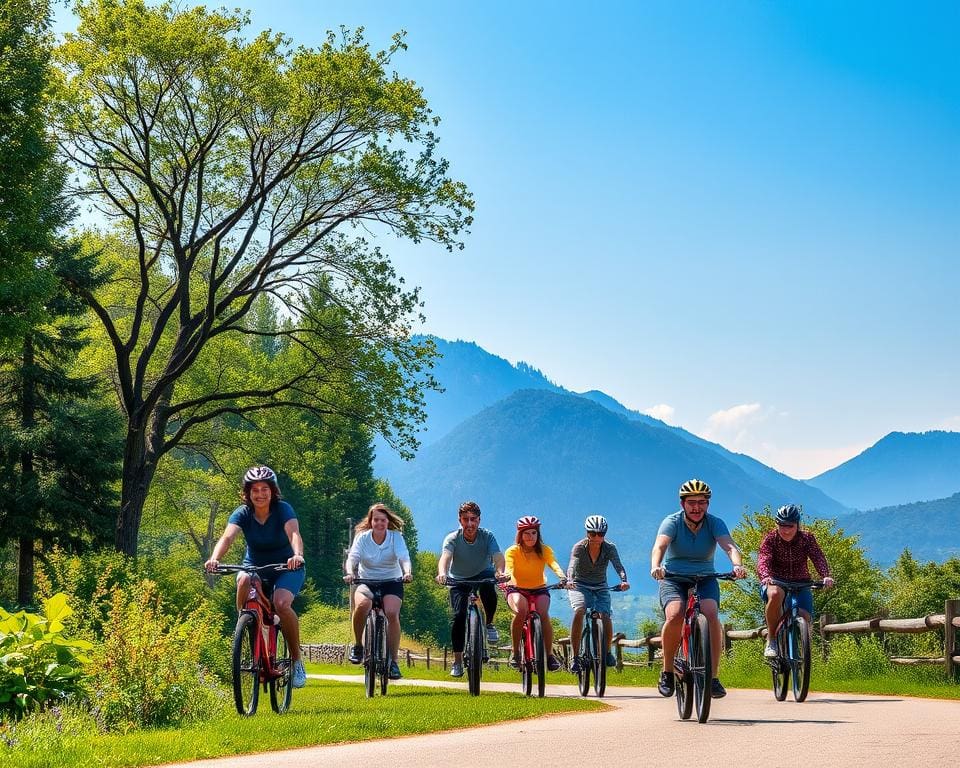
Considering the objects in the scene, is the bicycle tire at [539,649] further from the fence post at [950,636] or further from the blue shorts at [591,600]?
the fence post at [950,636]

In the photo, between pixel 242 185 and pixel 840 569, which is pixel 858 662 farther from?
pixel 840 569

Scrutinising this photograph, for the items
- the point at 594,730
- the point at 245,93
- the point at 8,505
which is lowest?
the point at 594,730

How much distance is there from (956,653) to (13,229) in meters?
18.5

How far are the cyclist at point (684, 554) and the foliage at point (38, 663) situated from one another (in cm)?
523

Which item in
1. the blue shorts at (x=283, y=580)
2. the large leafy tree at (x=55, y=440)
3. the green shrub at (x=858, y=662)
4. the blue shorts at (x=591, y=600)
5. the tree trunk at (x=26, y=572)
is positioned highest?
the large leafy tree at (x=55, y=440)

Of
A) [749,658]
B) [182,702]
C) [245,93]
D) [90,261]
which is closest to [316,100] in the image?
[245,93]

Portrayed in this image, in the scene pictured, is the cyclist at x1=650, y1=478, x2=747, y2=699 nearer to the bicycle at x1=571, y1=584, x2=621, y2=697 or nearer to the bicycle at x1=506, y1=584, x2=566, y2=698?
the bicycle at x1=506, y1=584, x2=566, y2=698

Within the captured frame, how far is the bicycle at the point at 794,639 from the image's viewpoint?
1273 centimetres

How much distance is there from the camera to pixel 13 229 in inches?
929

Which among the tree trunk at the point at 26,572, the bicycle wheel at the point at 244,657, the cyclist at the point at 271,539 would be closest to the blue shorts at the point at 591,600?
Answer: the cyclist at the point at 271,539

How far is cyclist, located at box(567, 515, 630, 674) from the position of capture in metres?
15.4

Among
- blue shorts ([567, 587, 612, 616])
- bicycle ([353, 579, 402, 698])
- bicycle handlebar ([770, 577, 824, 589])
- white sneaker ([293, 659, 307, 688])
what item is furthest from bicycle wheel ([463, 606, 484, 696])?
bicycle handlebar ([770, 577, 824, 589])

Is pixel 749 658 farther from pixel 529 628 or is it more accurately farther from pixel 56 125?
pixel 56 125

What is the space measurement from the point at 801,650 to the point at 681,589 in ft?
8.11
